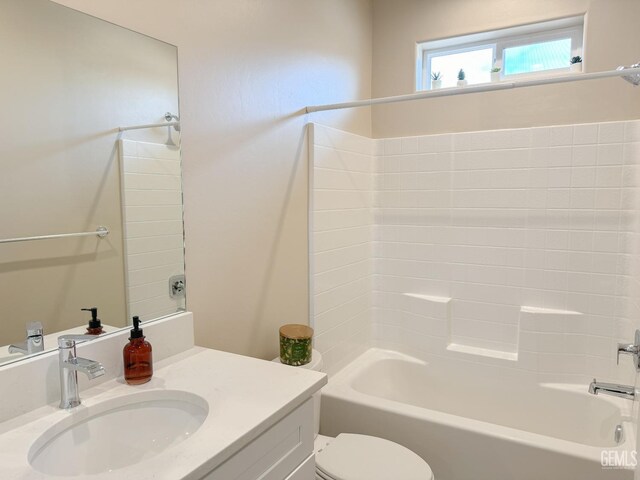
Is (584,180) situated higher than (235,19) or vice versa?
(235,19)

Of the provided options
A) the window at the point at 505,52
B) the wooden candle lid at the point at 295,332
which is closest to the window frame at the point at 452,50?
the window at the point at 505,52

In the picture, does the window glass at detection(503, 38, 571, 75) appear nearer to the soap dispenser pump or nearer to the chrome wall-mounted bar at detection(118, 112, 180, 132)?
the chrome wall-mounted bar at detection(118, 112, 180, 132)

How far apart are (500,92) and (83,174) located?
2335 millimetres

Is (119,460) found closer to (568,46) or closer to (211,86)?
(211,86)

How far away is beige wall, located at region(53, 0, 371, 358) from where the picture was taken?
157 cm

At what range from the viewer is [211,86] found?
5.40 feet

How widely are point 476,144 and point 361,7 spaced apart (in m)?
1.14

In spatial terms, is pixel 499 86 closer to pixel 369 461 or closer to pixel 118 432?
pixel 369 461

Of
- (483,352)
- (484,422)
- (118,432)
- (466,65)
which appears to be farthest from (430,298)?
(118,432)

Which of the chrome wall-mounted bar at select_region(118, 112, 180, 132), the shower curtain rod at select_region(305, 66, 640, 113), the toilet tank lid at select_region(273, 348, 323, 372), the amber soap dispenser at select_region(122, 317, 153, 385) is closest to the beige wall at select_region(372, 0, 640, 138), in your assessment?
the shower curtain rod at select_region(305, 66, 640, 113)

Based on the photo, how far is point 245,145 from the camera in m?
1.82

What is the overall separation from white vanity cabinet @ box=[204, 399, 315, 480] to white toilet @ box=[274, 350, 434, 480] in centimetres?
49

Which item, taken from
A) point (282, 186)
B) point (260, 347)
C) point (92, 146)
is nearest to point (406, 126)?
point (282, 186)

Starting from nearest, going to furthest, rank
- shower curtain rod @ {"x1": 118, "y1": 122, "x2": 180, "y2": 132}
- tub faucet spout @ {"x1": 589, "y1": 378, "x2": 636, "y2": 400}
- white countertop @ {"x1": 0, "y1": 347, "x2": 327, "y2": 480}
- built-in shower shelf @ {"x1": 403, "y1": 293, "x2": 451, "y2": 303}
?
1. white countertop @ {"x1": 0, "y1": 347, "x2": 327, "y2": 480}
2. shower curtain rod @ {"x1": 118, "y1": 122, "x2": 180, "y2": 132}
3. tub faucet spout @ {"x1": 589, "y1": 378, "x2": 636, "y2": 400}
4. built-in shower shelf @ {"x1": 403, "y1": 293, "x2": 451, "y2": 303}
